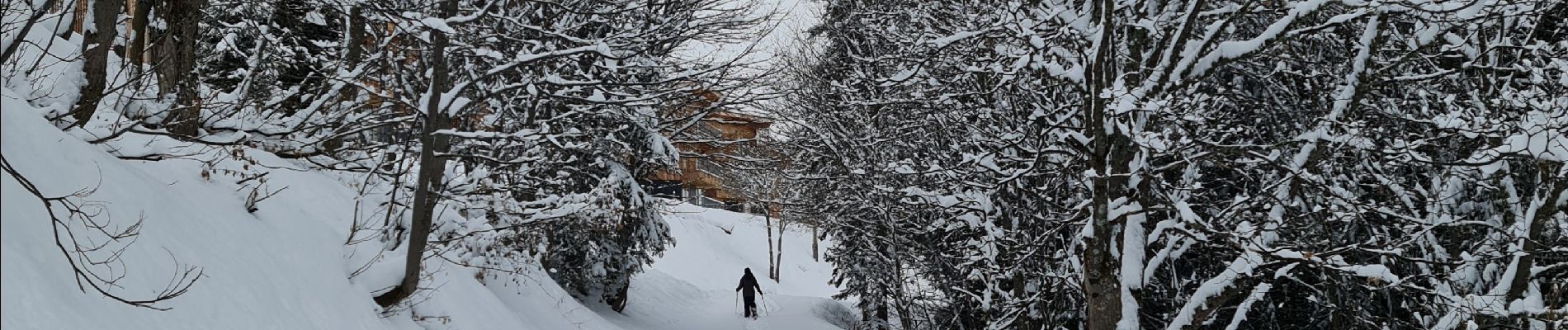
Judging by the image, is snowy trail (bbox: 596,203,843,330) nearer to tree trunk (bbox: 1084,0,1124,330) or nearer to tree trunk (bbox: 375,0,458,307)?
tree trunk (bbox: 375,0,458,307)

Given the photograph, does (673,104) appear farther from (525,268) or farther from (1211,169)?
(1211,169)

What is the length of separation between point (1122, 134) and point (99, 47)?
20.1 ft

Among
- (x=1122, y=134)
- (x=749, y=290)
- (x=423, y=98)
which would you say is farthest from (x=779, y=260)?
(x=1122, y=134)

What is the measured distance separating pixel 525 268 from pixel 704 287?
1806 cm

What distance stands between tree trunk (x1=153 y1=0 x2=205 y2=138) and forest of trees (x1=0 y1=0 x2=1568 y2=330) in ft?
0.11

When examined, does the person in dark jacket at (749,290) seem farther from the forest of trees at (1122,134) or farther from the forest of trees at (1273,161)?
the forest of trees at (1273,161)

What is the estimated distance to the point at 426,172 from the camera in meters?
7.51

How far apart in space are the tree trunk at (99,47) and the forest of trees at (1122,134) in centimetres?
2

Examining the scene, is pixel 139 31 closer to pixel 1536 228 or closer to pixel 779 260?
pixel 1536 228

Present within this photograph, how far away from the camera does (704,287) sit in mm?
29031

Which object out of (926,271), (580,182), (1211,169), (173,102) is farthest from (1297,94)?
(580,182)

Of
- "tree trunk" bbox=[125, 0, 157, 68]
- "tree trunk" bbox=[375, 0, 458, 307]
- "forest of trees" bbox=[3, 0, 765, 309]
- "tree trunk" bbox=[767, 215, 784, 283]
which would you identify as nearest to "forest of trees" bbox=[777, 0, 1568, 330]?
"forest of trees" bbox=[3, 0, 765, 309]

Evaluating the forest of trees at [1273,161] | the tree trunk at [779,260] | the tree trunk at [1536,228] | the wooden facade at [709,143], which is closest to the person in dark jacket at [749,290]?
the wooden facade at [709,143]

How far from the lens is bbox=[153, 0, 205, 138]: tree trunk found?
753cm
